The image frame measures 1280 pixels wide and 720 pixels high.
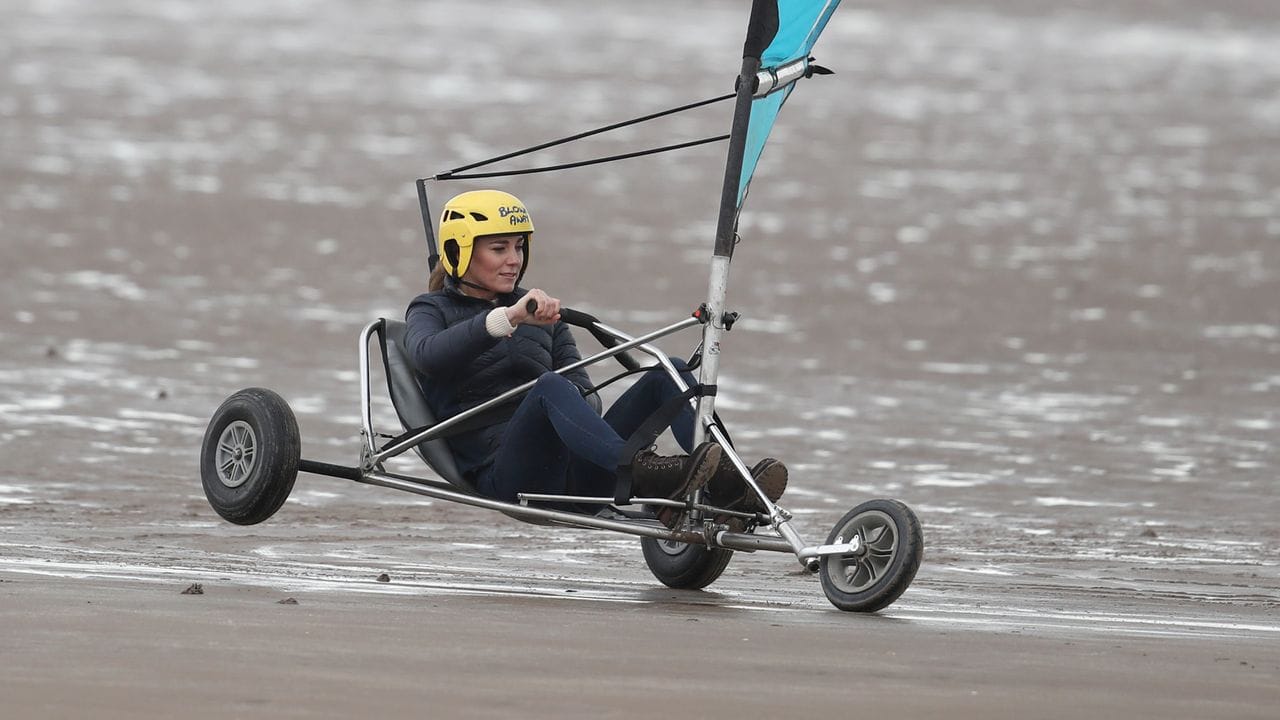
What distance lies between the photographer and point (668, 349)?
1542 cm

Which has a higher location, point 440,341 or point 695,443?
point 440,341

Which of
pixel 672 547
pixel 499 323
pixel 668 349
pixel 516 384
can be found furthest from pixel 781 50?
pixel 668 349

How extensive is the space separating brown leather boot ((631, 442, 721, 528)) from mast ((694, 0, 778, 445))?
0.26 m

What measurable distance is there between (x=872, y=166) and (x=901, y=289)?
655 centimetres

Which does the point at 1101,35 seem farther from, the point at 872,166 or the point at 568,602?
the point at 568,602

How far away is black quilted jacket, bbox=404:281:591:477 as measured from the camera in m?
7.93

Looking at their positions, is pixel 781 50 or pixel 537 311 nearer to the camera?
pixel 537 311

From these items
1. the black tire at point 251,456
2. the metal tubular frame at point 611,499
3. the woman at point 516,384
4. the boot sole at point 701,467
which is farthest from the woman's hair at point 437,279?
the boot sole at point 701,467

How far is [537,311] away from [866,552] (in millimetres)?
1420

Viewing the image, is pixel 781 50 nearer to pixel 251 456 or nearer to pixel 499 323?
→ pixel 499 323

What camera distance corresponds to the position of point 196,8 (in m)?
38.4

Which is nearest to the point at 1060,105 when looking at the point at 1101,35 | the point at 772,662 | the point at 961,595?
the point at 1101,35

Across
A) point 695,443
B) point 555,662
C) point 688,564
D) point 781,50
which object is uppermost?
point 781,50

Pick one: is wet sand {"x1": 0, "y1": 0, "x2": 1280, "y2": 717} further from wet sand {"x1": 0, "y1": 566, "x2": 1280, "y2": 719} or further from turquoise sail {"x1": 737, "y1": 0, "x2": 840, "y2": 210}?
turquoise sail {"x1": 737, "y1": 0, "x2": 840, "y2": 210}
